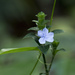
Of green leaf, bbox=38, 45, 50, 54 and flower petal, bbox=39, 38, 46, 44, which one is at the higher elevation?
flower petal, bbox=39, 38, 46, 44

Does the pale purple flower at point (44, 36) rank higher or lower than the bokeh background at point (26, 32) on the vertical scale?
lower

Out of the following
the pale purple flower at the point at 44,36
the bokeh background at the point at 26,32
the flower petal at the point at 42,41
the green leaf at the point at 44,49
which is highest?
the bokeh background at the point at 26,32

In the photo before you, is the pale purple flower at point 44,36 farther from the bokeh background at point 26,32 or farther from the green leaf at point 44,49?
the bokeh background at point 26,32

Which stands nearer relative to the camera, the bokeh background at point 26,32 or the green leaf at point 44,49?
the green leaf at point 44,49

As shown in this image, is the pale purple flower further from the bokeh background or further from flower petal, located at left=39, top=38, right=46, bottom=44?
the bokeh background

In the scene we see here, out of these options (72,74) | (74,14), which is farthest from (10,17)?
(72,74)

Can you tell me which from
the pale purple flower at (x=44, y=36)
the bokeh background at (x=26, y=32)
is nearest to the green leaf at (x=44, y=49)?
the pale purple flower at (x=44, y=36)

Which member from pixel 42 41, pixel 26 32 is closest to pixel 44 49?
pixel 42 41

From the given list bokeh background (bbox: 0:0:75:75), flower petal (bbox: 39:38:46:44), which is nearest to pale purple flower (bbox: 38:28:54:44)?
flower petal (bbox: 39:38:46:44)
